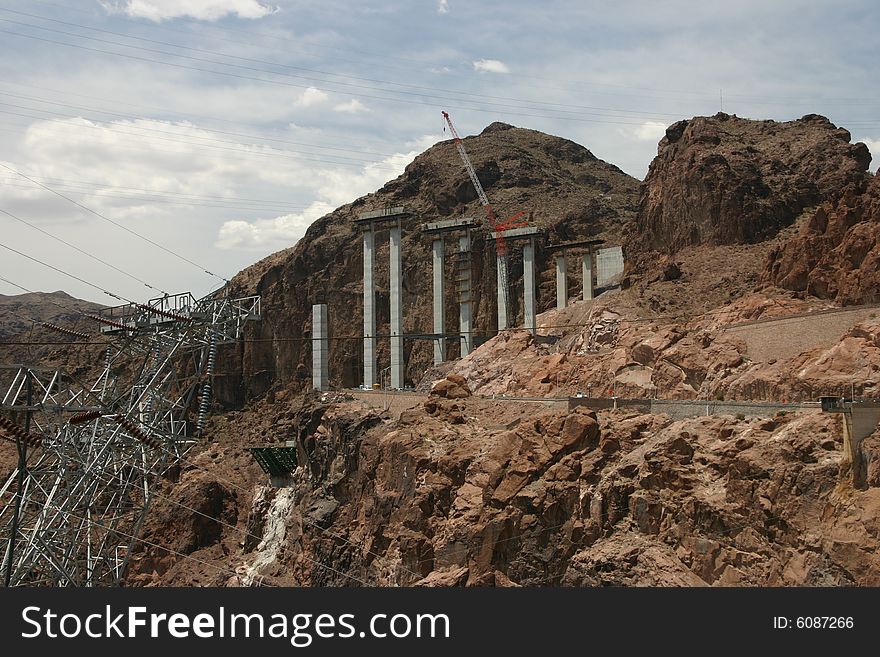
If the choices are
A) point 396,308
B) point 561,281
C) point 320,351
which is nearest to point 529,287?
point 561,281

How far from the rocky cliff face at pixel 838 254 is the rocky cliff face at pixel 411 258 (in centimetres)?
3664

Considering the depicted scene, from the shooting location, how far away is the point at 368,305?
89.4 m

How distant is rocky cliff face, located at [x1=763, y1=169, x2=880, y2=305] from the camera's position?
184ft

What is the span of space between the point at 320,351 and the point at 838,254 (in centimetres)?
4237

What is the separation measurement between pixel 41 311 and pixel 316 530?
3877 inches

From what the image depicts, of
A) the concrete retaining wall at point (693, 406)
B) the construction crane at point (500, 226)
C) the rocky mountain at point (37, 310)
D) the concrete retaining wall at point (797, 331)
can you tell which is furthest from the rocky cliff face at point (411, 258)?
the concrete retaining wall at point (693, 406)

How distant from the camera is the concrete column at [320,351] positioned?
8694 cm

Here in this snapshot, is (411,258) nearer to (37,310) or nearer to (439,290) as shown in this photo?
(439,290)

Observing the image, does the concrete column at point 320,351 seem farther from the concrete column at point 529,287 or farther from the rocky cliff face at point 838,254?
the rocky cliff face at point 838,254

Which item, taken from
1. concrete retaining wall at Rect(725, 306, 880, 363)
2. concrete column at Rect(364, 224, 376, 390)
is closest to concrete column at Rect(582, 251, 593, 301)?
Result: concrete column at Rect(364, 224, 376, 390)

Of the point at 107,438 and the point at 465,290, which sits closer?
the point at 107,438

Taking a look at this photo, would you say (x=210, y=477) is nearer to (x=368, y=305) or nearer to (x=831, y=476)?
(x=368, y=305)

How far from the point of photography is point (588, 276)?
87.7m

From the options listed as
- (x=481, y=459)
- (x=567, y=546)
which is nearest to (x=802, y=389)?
(x=567, y=546)
